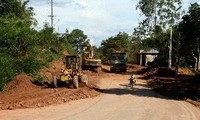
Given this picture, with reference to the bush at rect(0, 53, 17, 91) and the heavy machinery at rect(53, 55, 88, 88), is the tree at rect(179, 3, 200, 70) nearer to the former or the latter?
the heavy machinery at rect(53, 55, 88, 88)

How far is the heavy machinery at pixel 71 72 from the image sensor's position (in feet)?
101

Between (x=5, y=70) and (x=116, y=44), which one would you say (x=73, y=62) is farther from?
(x=116, y=44)

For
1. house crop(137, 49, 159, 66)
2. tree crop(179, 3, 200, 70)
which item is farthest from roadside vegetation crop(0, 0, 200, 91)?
house crop(137, 49, 159, 66)

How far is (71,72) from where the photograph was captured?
31.4 meters

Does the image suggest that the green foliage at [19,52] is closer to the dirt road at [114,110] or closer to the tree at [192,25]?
the dirt road at [114,110]

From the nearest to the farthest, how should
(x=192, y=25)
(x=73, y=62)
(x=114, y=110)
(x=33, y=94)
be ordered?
(x=114, y=110), (x=33, y=94), (x=73, y=62), (x=192, y=25)

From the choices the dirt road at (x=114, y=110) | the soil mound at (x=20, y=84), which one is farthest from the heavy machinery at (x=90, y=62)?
the dirt road at (x=114, y=110)

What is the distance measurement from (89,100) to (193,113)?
23.7ft

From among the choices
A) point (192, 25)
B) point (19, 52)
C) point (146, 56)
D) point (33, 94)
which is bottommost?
point (33, 94)

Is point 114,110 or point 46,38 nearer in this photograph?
point 114,110

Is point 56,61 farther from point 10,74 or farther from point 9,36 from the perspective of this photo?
point 10,74

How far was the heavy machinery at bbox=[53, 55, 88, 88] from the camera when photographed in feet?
101

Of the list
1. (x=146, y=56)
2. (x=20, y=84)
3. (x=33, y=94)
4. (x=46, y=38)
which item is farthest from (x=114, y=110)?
(x=146, y=56)

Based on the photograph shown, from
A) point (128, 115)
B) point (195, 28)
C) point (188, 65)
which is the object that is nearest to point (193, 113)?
point (128, 115)
